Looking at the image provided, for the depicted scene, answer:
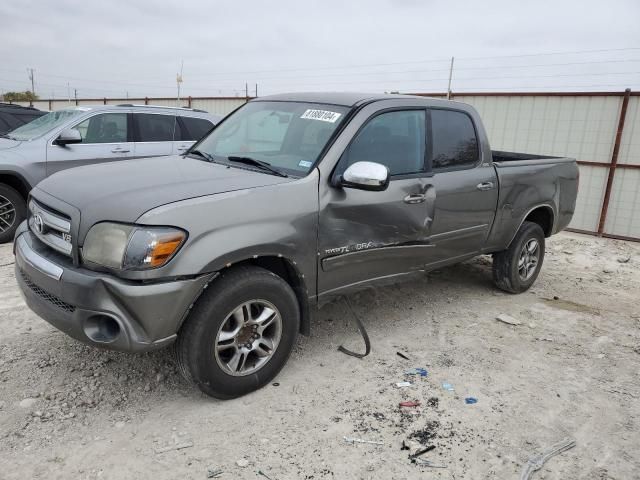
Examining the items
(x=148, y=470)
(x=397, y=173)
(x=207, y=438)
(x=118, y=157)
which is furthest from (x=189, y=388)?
(x=118, y=157)

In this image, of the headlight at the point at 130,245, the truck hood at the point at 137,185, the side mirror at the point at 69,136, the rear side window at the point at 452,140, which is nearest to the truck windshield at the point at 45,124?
the side mirror at the point at 69,136

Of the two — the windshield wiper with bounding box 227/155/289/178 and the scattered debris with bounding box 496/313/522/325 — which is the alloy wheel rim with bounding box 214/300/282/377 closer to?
the windshield wiper with bounding box 227/155/289/178

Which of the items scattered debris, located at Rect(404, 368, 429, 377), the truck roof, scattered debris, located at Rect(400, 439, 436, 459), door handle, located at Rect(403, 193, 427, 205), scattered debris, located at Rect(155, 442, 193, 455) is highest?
the truck roof

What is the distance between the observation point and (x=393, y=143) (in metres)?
3.82

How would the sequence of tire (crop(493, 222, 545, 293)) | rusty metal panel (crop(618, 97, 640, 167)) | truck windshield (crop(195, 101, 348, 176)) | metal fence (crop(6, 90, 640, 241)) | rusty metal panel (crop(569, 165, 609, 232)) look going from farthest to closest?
rusty metal panel (crop(569, 165, 609, 232))
metal fence (crop(6, 90, 640, 241))
rusty metal panel (crop(618, 97, 640, 167))
tire (crop(493, 222, 545, 293))
truck windshield (crop(195, 101, 348, 176))

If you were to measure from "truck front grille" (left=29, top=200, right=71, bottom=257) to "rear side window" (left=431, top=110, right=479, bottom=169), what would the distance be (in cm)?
265

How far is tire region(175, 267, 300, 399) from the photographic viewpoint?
280cm

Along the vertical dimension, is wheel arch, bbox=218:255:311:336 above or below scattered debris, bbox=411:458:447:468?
above

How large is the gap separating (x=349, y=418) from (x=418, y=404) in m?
0.47

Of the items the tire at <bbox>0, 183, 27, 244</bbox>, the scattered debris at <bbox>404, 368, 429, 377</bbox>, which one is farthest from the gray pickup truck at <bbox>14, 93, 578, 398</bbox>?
the tire at <bbox>0, 183, 27, 244</bbox>

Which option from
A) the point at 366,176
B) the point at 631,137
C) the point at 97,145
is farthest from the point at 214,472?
the point at 631,137

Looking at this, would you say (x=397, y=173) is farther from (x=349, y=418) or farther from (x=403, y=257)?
(x=349, y=418)

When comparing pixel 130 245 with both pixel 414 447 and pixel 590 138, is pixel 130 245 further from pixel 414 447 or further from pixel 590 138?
pixel 590 138

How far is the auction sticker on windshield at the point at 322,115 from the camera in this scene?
3582mm
